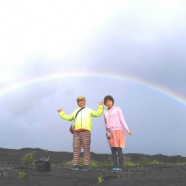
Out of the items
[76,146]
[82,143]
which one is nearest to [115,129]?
[82,143]

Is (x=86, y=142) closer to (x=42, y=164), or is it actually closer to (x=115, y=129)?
(x=115, y=129)

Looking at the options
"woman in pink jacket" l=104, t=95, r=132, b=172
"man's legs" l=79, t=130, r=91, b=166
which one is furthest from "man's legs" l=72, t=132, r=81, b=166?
"woman in pink jacket" l=104, t=95, r=132, b=172

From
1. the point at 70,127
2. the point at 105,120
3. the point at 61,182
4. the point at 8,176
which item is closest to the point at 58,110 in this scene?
the point at 70,127

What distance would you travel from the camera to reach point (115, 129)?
1110cm

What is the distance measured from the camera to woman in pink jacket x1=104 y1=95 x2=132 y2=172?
11.0 meters

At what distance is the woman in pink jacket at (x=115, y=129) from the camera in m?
11.0

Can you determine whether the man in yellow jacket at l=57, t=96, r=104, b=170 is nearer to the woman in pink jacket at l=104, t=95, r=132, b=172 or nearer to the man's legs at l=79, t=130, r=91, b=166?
the man's legs at l=79, t=130, r=91, b=166

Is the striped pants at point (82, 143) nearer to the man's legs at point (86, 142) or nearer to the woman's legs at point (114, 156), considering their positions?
the man's legs at point (86, 142)

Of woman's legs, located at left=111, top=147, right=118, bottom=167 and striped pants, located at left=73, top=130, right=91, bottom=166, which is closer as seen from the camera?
woman's legs, located at left=111, top=147, right=118, bottom=167

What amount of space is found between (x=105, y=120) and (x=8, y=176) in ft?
10.2

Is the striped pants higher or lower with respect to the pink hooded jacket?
lower

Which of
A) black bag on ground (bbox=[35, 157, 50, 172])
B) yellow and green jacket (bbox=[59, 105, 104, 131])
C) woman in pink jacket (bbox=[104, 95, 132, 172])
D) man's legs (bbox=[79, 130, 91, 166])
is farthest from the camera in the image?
yellow and green jacket (bbox=[59, 105, 104, 131])

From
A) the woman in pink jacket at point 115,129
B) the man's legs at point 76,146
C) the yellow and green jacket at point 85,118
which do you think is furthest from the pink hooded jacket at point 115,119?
the man's legs at point 76,146

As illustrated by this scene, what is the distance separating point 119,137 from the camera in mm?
11008
